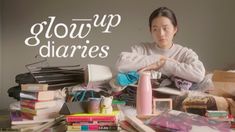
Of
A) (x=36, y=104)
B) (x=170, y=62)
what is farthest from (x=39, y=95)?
(x=170, y=62)

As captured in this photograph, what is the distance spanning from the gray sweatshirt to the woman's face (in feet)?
0.17

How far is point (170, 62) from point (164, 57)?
0.23 ft

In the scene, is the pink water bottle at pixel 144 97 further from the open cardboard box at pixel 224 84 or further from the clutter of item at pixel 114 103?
the open cardboard box at pixel 224 84

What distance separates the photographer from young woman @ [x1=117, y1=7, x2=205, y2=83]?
165 cm

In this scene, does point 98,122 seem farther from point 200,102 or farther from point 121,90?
point 121,90

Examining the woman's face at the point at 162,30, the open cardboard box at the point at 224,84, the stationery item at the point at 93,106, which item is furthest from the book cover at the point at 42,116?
the woman's face at the point at 162,30

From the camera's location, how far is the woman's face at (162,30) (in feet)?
5.78

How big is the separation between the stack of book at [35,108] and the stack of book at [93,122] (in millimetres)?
165

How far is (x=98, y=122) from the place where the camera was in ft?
3.52

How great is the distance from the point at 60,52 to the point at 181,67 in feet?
3.65

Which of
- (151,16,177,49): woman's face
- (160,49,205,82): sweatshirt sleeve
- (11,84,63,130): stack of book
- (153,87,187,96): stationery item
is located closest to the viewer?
(11,84,63,130): stack of book

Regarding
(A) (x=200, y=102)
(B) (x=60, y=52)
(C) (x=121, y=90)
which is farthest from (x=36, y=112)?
(B) (x=60, y=52)

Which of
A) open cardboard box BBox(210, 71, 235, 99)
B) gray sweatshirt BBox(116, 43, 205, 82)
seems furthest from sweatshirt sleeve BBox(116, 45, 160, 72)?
open cardboard box BBox(210, 71, 235, 99)

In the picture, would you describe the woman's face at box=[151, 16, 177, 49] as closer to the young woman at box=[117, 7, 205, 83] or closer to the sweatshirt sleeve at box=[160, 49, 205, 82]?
the young woman at box=[117, 7, 205, 83]
